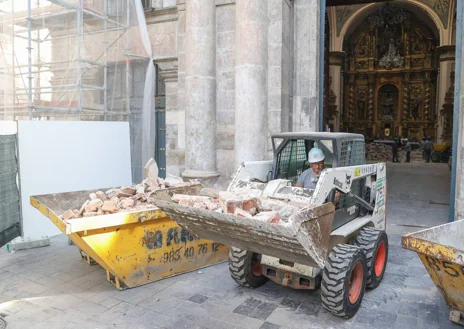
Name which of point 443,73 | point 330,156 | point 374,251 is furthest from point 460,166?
point 443,73

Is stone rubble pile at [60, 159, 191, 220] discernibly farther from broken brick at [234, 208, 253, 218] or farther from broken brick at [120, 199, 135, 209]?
broken brick at [234, 208, 253, 218]

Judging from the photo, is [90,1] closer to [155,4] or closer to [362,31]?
[155,4]

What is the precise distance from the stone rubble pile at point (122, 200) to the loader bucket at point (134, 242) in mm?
289

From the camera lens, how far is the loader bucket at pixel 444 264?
10.8 ft

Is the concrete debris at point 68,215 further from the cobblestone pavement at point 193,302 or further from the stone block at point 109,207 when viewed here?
the cobblestone pavement at point 193,302

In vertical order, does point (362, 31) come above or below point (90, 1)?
above

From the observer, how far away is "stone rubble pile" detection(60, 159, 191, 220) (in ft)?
15.9

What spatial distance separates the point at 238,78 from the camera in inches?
293

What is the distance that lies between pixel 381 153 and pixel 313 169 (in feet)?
64.3

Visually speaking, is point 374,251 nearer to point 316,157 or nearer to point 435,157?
point 316,157

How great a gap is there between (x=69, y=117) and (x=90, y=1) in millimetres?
2860

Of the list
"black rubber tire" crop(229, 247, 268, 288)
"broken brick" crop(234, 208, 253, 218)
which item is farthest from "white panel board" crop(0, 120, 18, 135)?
"broken brick" crop(234, 208, 253, 218)

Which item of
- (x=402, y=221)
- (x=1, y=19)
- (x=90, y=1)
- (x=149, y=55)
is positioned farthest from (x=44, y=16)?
(x=402, y=221)

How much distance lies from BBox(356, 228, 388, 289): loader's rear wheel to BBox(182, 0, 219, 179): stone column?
12.2 feet
